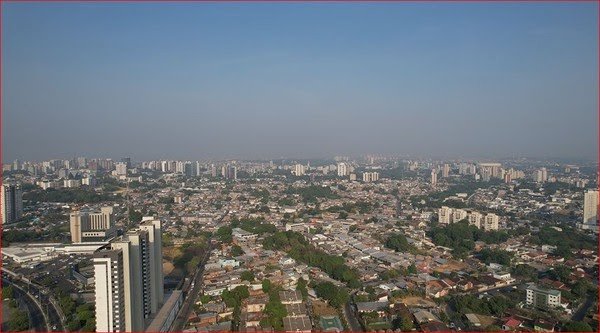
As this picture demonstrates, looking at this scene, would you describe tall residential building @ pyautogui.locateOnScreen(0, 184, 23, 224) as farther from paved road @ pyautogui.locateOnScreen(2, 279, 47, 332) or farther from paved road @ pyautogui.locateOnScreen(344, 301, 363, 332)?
paved road @ pyautogui.locateOnScreen(344, 301, 363, 332)

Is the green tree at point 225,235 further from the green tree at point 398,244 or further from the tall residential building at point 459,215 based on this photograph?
the tall residential building at point 459,215

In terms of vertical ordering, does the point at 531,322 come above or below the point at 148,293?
below

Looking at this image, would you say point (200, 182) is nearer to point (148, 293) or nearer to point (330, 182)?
point (330, 182)

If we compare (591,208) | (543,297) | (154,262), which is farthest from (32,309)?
(591,208)

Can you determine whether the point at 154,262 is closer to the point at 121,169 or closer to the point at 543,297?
the point at 543,297

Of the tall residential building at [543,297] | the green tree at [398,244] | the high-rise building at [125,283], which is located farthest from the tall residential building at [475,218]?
the high-rise building at [125,283]

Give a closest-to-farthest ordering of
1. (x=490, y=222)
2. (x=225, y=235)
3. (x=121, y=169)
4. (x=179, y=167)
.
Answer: (x=225, y=235)
(x=490, y=222)
(x=121, y=169)
(x=179, y=167)

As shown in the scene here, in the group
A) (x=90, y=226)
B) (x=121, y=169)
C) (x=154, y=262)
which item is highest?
(x=121, y=169)

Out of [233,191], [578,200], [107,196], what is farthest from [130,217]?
[578,200]

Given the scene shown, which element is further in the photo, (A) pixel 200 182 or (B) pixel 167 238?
(A) pixel 200 182
